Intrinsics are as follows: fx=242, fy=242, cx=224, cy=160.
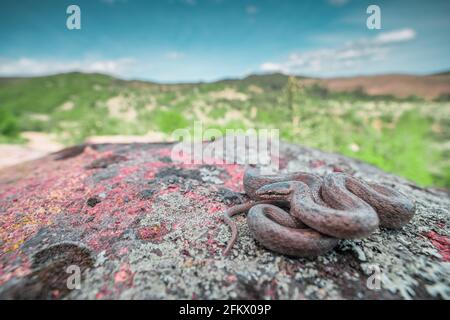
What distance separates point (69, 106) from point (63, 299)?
7380cm

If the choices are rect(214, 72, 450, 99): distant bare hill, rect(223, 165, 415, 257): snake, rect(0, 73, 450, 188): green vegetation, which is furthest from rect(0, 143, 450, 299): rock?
rect(214, 72, 450, 99): distant bare hill

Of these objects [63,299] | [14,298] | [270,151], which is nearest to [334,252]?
[63,299]

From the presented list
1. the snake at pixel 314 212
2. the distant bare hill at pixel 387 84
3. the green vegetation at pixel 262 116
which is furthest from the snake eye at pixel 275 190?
the distant bare hill at pixel 387 84

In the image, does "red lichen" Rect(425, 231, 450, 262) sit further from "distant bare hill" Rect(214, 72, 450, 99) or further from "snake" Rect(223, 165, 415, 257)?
"distant bare hill" Rect(214, 72, 450, 99)

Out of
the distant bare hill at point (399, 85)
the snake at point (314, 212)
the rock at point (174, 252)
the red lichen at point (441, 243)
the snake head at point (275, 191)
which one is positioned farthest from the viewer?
the distant bare hill at point (399, 85)

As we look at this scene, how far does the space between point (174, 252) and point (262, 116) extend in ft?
48.3

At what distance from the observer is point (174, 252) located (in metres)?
3.15

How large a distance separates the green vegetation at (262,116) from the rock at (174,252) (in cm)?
820

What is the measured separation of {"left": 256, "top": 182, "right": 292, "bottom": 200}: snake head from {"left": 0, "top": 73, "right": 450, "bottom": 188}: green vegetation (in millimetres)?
9176

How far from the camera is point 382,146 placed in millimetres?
13531

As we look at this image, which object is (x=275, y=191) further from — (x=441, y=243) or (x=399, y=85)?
(x=399, y=85)

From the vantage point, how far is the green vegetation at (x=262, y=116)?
1322 cm

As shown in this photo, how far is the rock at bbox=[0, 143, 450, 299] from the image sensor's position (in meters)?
2.61

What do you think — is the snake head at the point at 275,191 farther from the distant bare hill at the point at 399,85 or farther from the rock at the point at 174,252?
the distant bare hill at the point at 399,85
